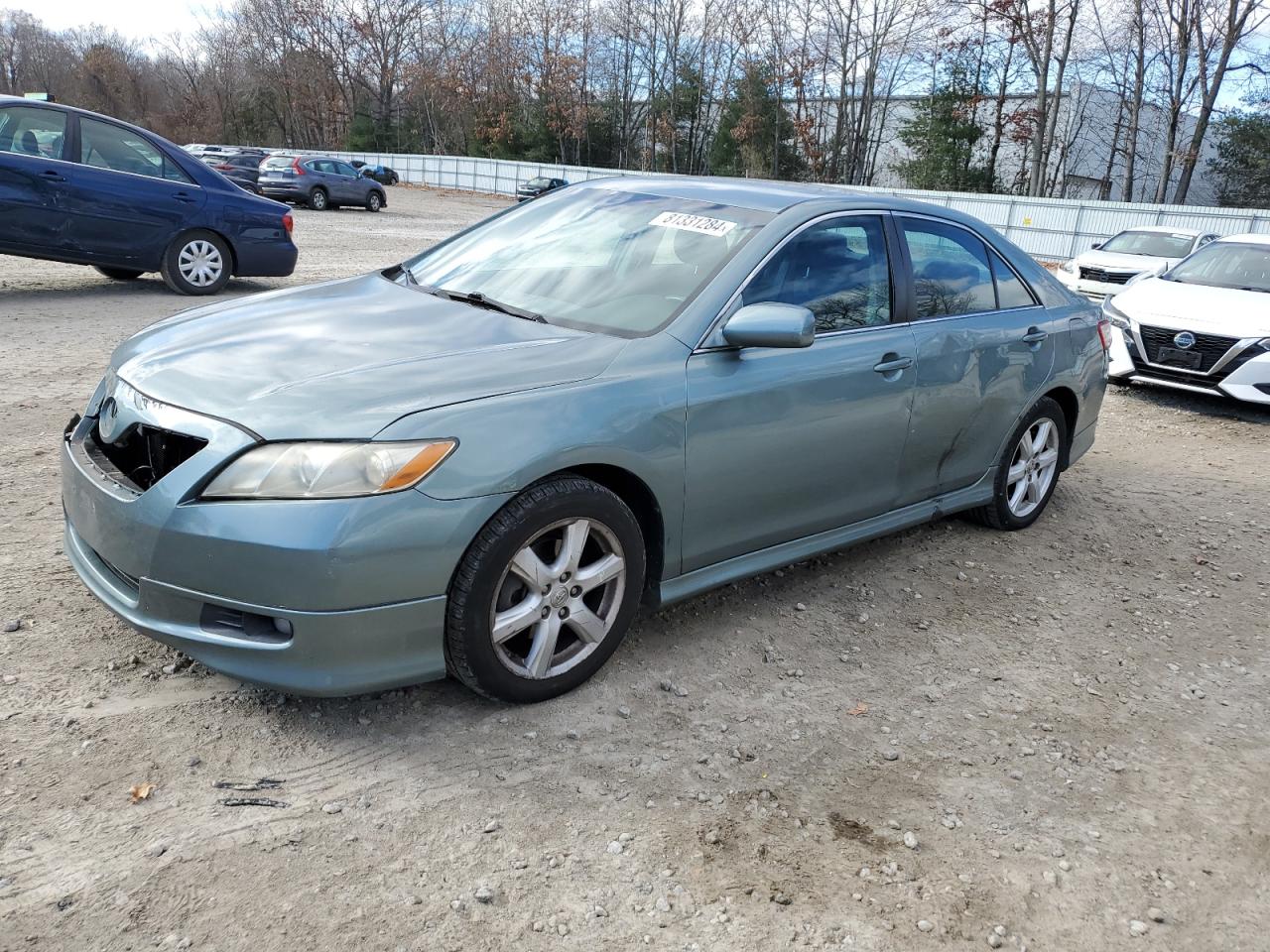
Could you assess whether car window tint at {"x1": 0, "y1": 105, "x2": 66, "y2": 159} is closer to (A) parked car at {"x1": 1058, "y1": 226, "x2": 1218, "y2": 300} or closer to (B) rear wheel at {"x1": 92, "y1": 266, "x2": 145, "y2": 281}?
(B) rear wheel at {"x1": 92, "y1": 266, "x2": 145, "y2": 281}

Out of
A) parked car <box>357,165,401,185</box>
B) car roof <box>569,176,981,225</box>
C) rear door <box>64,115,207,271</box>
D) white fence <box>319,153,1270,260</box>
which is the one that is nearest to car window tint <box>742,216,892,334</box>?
car roof <box>569,176,981,225</box>

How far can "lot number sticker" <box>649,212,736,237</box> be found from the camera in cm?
385

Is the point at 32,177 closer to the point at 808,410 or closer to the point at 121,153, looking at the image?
the point at 121,153

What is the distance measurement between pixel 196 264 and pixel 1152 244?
1410 cm

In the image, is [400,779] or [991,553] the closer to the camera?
[400,779]

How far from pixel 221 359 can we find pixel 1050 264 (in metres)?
26.8

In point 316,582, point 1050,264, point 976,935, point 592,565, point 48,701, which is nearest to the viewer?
point 976,935

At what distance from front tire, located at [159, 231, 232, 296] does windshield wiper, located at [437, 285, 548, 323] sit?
732 cm

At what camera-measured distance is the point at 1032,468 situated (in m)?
5.27

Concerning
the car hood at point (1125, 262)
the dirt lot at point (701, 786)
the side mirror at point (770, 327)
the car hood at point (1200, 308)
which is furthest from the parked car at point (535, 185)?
the side mirror at point (770, 327)

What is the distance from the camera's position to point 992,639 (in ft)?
13.5

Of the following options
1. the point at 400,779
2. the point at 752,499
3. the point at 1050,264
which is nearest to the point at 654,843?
the point at 400,779

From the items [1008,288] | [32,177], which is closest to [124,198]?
[32,177]

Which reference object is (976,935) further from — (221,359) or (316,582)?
(221,359)
